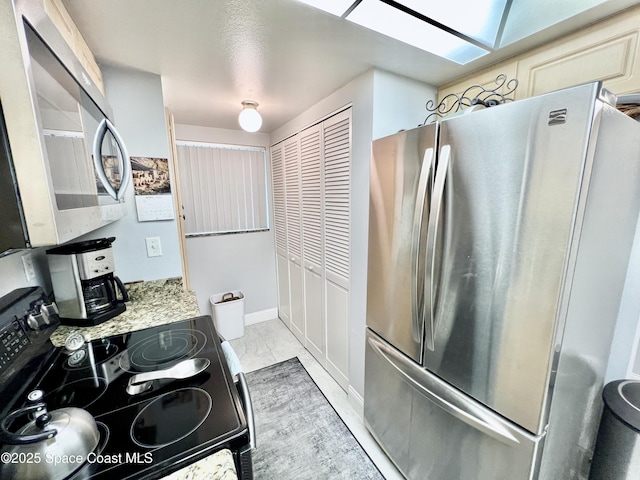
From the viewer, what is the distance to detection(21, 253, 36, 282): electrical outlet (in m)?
1.12

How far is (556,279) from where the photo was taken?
772 mm

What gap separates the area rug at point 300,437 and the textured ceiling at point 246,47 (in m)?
2.29

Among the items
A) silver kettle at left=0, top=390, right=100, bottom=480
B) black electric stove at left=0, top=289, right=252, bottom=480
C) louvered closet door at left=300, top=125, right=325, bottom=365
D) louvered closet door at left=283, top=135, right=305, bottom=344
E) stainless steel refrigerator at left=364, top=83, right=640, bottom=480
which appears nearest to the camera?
silver kettle at left=0, top=390, right=100, bottom=480

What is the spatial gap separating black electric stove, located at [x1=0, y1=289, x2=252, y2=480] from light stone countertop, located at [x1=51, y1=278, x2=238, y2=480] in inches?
3.3

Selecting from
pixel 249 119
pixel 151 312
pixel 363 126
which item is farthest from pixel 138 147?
pixel 363 126

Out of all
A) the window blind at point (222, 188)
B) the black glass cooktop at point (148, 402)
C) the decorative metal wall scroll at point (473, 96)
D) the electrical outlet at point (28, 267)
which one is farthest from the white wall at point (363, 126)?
the electrical outlet at point (28, 267)

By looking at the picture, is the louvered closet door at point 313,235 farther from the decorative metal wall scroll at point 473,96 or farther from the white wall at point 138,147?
the white wall at point 138,147

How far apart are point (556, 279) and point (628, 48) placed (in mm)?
1014

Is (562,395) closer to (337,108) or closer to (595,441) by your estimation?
(595,441)

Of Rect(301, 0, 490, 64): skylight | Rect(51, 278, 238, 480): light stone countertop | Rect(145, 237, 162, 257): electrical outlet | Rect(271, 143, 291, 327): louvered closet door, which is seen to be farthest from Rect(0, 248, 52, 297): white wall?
Rect(271, 143, 291, 327): louvered closet door

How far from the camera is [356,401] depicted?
1.93 m

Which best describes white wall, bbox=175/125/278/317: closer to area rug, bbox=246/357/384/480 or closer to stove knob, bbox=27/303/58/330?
area rug, bbox=246/357/384/480

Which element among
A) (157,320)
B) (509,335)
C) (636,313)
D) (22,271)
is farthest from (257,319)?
(636,313)

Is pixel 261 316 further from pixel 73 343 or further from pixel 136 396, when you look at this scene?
pixel 136 396
